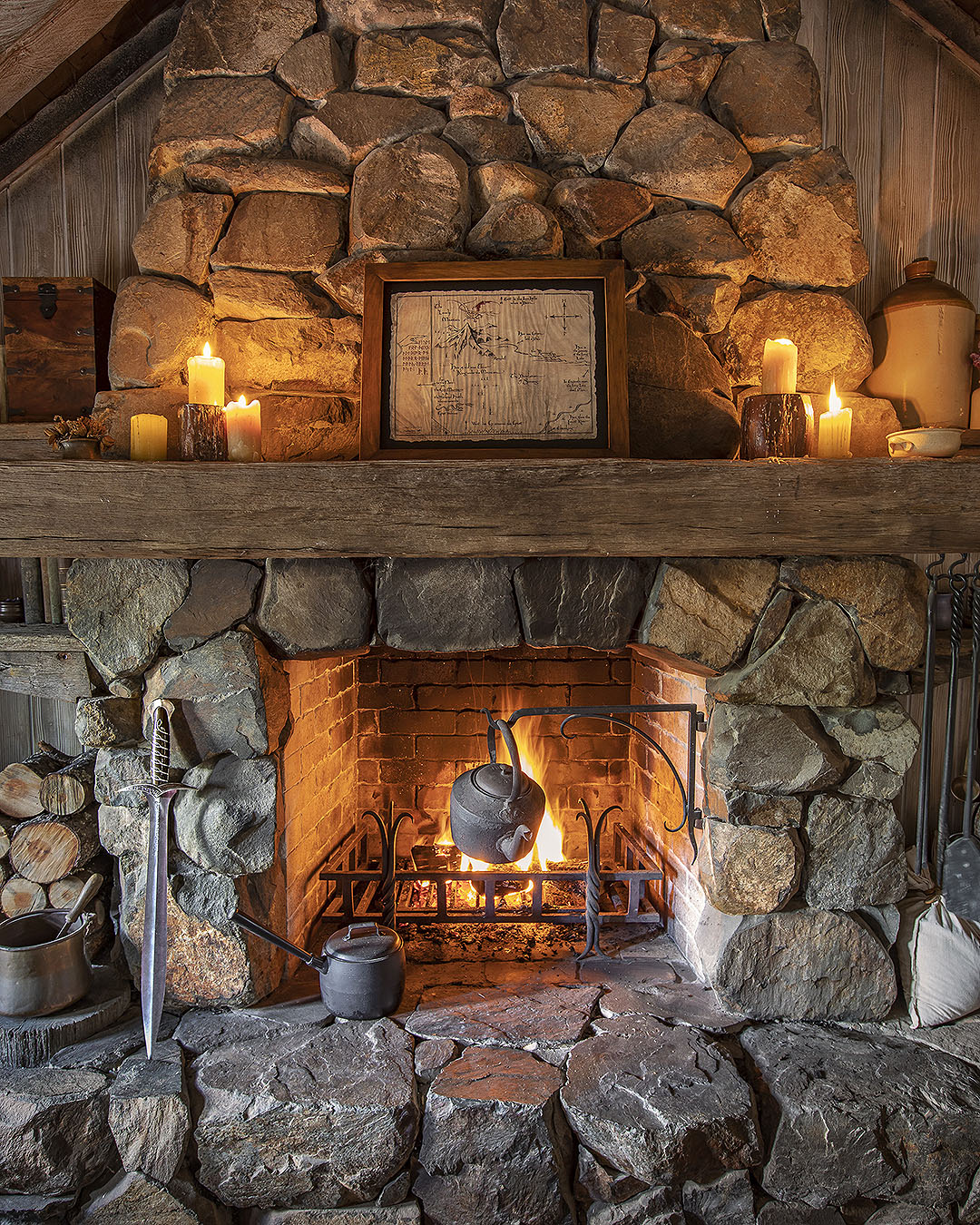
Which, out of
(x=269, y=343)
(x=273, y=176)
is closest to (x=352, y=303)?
(x=269, y=343)

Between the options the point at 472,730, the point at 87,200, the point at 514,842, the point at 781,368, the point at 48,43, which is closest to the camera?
the point at 781,368

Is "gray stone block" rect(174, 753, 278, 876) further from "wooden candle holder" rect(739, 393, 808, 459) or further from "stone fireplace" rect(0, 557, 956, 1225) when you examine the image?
"wooden candle holder" rect(739, 393, 808, 459)

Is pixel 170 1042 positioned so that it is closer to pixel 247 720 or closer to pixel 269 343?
pixel 247 720

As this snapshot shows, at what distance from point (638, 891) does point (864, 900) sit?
0.53 m

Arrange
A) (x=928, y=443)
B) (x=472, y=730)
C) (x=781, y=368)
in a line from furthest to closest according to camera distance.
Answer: (x=472, y=730), (x=781, y=368), (x=928, y=443)

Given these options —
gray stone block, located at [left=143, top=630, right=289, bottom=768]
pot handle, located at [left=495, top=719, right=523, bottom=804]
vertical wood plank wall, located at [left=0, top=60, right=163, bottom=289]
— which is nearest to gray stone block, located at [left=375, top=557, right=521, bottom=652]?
pot handle, located at [left=495, top=719, right=523, bottom=804]

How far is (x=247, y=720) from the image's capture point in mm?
1679

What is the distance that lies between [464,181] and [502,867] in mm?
1794

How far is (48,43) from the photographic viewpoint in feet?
6.26

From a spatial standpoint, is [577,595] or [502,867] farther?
[502,867]

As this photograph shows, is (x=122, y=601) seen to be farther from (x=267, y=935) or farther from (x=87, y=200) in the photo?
(x=87, y=200)

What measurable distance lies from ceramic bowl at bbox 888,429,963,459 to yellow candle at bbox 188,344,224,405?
1.42 meters

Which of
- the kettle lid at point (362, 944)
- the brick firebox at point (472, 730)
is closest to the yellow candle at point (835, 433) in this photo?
the brick firebox at point (472, 730)

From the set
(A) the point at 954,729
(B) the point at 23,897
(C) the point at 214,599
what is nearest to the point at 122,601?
(C) the point at 214,599
